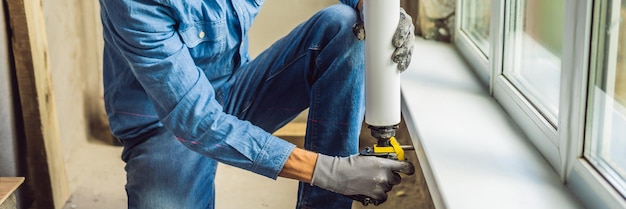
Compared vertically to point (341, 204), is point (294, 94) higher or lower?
higher

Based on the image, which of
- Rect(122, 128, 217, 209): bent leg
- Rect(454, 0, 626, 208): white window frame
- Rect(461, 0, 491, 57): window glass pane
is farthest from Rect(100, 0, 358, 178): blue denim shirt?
Rect(461, 0, 491, 57): window glass pane

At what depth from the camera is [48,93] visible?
242 centimetres

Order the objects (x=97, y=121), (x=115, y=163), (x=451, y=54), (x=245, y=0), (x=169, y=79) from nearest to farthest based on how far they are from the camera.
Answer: (x=169, y=79)
(x=245, y=0)
(x=451, y=54)
(x=115, y=163)
(x=97, y=121)

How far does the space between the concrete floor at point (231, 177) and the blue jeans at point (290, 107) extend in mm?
581

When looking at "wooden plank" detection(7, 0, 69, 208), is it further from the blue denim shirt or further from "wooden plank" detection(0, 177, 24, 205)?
the blue denim shirt

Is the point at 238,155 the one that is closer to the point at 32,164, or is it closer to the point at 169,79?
the point at 169,79

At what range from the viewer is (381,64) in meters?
1.50

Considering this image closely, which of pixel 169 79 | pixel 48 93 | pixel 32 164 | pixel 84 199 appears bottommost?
pixel 84 199

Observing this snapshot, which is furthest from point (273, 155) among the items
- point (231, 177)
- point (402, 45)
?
point (231, 177)

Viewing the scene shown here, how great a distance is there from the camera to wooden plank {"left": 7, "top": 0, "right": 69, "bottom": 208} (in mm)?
2275

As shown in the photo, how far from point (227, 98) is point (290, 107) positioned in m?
0.15

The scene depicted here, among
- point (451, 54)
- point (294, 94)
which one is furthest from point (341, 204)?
point (451, 54)

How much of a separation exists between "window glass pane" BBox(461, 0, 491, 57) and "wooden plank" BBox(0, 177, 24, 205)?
125 centimetres

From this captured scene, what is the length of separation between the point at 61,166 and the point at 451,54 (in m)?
1.24
